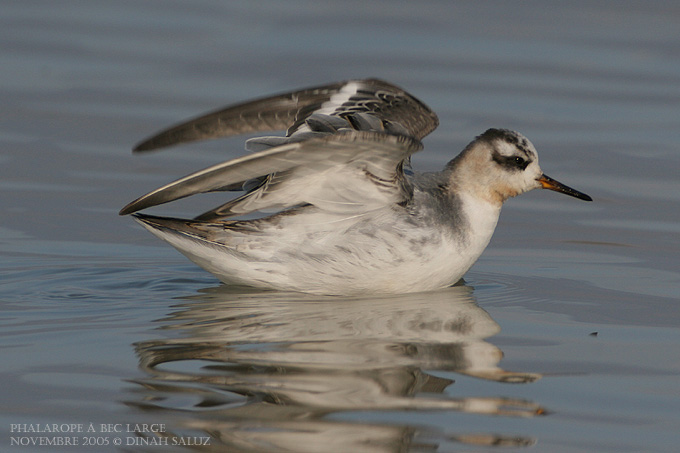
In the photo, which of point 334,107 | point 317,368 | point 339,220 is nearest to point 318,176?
point 339,220

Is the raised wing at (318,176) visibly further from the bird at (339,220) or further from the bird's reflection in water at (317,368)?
the bird's reflection in water at (317,368)

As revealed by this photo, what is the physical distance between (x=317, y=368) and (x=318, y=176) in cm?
175

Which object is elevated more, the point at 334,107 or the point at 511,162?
the point at 334,107

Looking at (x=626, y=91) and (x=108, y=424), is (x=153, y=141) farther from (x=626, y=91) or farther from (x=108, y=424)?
(x=626, y=91)

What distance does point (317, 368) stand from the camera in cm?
619

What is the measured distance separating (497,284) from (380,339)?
1.90m

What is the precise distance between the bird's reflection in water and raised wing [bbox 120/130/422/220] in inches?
26.1

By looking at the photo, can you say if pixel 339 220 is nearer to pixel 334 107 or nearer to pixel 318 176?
pixel 318 176

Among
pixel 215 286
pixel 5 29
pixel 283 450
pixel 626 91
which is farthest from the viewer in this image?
pixel 5 29

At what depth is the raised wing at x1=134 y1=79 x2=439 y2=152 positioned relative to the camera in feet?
28.0

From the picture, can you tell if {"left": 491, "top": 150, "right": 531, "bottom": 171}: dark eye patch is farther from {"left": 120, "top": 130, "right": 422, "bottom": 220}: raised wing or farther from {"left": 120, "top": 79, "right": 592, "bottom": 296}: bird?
{"left": 120, "top": 130, "right": 422, "bottom": 220}: raised wing

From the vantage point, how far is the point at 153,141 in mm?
7574

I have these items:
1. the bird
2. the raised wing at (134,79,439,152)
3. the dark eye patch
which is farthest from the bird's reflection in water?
the raised wing at (134,79,439,152)

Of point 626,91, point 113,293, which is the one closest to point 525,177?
Answer: point 113,293
